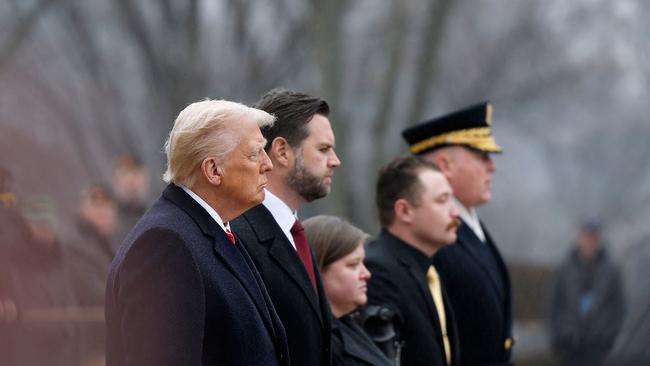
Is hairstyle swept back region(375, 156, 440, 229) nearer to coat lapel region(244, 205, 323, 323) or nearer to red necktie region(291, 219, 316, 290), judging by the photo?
red necktie region(291, 219, 316, 290)

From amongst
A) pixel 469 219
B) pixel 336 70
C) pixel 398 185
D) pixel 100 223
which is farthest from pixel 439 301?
pixel 336 70

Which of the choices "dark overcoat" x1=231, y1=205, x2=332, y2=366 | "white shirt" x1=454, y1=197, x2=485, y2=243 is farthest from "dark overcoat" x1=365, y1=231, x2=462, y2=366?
"dark overcoat" x1=231, y1=205, x2=332, y2=366

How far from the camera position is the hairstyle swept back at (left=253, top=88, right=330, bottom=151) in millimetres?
4324

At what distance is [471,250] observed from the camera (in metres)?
6.06

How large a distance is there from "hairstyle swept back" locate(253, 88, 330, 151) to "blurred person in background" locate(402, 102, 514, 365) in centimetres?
175

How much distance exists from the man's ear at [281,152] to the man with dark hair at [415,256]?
3.90 feet

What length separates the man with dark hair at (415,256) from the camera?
5.34 m

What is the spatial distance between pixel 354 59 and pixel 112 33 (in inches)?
147

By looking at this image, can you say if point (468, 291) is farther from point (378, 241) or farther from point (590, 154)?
point (590, 154)

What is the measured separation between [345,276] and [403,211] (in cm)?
81

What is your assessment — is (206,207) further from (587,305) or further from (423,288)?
(587,305)

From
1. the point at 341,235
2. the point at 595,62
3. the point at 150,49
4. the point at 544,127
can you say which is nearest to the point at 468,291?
the point at 341,235

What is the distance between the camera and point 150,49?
47.0ft

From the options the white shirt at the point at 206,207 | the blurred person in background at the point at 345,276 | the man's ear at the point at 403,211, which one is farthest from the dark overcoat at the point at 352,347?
the white shirt at the point at 206,207
